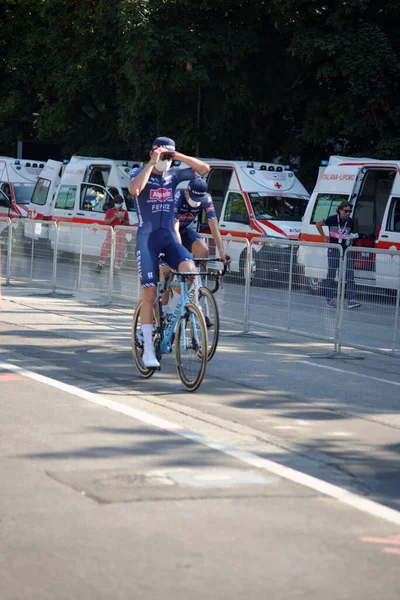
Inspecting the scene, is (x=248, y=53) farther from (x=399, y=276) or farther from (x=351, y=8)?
(x=399, y=276)

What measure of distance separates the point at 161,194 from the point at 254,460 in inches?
125

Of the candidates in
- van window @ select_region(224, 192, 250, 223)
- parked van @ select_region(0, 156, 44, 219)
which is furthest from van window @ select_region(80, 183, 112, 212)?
parked van @ select_region(0, 156, 44, 219)

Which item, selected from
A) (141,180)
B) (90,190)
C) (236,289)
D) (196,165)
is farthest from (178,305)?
(90,190)

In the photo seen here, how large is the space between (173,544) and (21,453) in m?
1.92

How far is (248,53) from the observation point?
27750 mm

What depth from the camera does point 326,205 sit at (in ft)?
69.5

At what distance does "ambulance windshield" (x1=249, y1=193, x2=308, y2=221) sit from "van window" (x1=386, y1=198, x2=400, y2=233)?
3262 mm

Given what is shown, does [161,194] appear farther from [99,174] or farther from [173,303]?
[99,174]

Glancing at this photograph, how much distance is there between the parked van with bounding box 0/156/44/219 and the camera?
3148cm

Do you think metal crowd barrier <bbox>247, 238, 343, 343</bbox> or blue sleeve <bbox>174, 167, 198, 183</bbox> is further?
metal crowd barrier <bbox>247, 238, 343, 343</bbox>

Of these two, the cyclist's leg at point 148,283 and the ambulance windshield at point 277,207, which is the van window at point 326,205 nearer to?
the ambulance windshield at point 277,207

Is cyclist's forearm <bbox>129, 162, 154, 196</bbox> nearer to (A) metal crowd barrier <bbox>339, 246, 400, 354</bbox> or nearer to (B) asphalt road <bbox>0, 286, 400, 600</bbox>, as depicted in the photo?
(B) asphalt road <bbox>0, 286, 400, 600</bbox>

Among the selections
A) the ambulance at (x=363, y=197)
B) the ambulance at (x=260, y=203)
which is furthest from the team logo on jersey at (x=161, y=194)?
the ambulance at (x=260, y=203)

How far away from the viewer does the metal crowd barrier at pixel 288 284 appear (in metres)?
11.8
